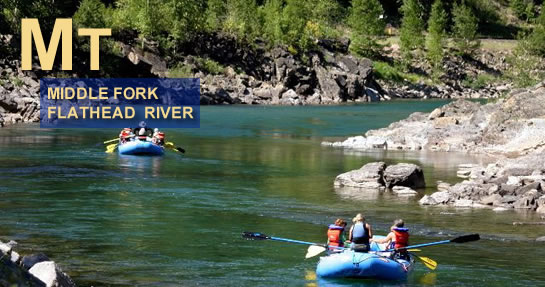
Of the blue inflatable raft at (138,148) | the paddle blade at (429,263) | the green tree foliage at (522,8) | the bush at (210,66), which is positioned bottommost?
the paddle blade at (429,263)

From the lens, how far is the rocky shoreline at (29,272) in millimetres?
15078

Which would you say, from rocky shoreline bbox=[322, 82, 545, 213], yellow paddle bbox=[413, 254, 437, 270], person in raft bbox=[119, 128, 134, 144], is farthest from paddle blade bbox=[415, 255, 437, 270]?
person in raft bbox=[119, 128, 134, 144]

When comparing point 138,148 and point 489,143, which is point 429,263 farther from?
point 489,143

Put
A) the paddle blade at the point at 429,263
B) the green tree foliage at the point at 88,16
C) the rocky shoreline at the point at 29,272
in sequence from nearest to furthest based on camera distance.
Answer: the rocky shoreline at the point at 29,272 → the paddle blade at the point at 429,263 → the green tree foliage at the point at 88,16

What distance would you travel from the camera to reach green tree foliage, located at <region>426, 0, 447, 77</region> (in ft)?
490

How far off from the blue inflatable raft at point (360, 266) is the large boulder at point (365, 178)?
1671 cm

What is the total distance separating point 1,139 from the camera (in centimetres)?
5678

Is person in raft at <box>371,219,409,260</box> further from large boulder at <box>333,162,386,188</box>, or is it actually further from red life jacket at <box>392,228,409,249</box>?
large boulder at <box>333,162,386,188</box>

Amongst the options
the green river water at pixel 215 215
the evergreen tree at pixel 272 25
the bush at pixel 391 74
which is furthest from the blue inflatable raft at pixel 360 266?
the bush at pixel 391 74

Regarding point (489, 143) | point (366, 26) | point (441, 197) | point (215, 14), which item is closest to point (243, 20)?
point (215, 14)

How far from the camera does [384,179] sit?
40219mm

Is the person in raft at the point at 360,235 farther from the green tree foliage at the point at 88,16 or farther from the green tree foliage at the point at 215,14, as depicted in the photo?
the green tree foliage at the point at 215,14

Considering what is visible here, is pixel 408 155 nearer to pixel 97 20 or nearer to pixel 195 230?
pixel 195 230

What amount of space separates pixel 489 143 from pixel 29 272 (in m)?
43.6
